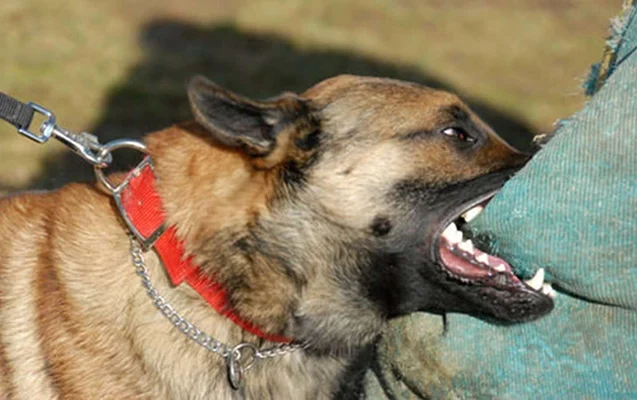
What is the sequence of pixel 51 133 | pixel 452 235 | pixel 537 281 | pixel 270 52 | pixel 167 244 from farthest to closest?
pixel 270 52, pixel 51 133, pixel 452 235, pixel 167 244, pixel 537 281

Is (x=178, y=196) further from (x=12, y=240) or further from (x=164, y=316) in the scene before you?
(x=12, y=240)

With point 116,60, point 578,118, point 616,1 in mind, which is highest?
point 578,118

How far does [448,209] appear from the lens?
120 inches

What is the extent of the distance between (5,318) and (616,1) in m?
10.8

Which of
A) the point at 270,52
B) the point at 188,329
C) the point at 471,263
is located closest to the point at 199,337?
the point at 188,329

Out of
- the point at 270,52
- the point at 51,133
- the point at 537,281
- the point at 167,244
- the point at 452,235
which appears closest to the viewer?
the point at 537,281

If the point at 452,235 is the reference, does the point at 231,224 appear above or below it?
below

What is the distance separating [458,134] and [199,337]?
1.05m

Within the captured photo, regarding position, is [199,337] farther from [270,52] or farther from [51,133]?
[270,52]

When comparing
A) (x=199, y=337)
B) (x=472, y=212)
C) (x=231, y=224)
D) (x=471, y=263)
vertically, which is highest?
(x=472, y=212)

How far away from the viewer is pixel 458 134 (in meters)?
3.16

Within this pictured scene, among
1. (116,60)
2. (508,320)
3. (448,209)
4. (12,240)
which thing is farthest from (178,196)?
(116,60)

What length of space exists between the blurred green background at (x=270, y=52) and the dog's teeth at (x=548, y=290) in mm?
4438

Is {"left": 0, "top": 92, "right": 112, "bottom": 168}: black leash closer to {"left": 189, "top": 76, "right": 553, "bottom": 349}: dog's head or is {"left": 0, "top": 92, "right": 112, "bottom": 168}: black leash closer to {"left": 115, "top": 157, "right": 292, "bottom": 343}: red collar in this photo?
{"left": 115, "top": 157, "right": 292, "bottom": 343}: red collar
